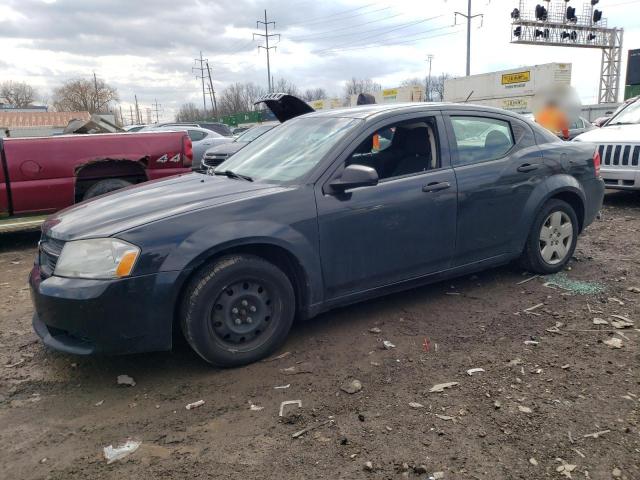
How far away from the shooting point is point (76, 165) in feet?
21.7

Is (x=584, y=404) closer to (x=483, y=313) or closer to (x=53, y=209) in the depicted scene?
(x=483, y=313)

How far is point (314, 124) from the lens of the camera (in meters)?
4.26

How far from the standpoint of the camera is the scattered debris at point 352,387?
304 centimetres

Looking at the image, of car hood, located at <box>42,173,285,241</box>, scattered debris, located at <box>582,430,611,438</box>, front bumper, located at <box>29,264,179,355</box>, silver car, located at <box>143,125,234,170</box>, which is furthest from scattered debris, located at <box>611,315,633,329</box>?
silver car, located at <box>143,125,234,170</box>

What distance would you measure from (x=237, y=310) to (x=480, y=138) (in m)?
2.58

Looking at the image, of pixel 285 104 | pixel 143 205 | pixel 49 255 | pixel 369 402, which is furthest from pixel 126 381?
pixel 285 104

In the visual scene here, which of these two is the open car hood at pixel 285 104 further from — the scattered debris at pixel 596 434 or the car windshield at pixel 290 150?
the scattered debris at pixel 596 434

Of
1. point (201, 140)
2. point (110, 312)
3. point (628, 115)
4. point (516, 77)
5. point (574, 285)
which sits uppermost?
point (516, 77)

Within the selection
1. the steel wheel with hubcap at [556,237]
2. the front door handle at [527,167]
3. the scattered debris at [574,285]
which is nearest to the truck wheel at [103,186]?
the front door handle at [527,167]

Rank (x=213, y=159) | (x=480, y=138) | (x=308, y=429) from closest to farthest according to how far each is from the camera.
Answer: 1. (x=308, y=429)
2. (x=480, y=138)
3. (x=213, y=159)

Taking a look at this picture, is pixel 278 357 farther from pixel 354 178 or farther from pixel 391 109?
pixel 391 109

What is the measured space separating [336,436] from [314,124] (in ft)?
8.44

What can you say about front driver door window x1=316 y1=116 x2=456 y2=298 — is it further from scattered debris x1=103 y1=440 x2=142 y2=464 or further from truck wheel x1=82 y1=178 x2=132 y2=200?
truck wheel x1=82 y1=178 x2=132 y2=200

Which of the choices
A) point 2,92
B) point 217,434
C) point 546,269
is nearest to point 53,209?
point 217,434
